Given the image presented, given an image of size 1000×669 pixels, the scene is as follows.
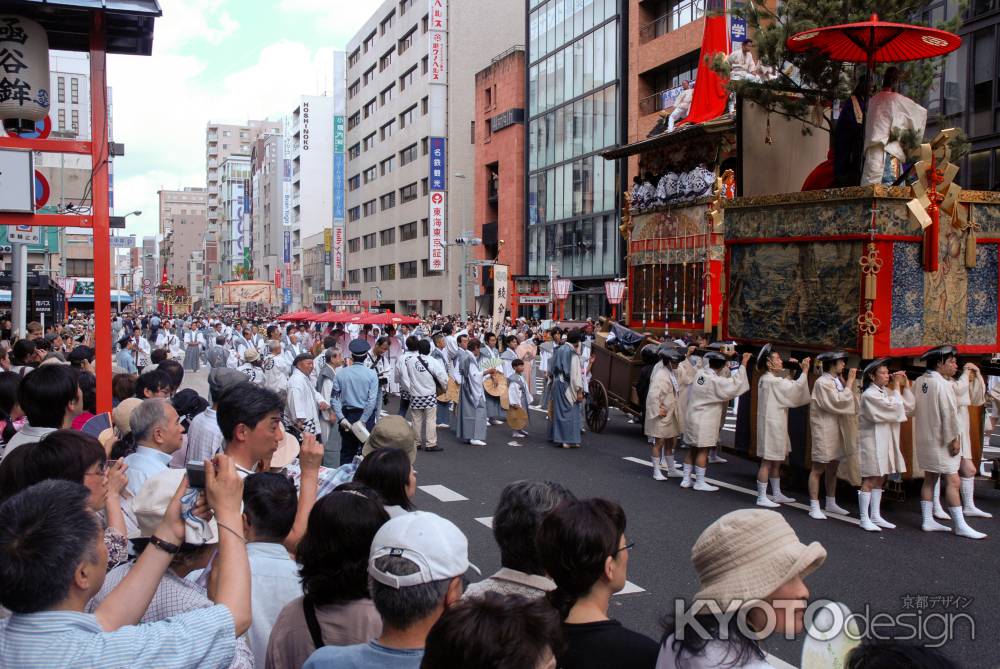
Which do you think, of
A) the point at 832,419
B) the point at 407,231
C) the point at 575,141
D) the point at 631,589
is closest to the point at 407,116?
the point at 407,231

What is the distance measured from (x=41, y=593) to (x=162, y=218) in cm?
16927

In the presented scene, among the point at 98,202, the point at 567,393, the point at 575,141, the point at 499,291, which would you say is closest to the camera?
the point at 98,202

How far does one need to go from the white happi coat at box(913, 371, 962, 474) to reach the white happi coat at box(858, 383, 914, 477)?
20cm

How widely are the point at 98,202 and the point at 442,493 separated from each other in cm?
481

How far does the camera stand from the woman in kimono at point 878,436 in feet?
25.6

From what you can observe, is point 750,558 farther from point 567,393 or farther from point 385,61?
point 385,61

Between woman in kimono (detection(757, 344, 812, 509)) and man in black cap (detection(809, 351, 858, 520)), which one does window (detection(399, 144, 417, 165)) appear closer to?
woman in kimono (detection(757, 344, 812, 509))

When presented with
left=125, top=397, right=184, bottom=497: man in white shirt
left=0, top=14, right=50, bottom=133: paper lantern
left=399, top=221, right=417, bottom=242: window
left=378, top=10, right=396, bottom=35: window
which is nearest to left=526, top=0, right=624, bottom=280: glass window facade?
left=399, top=221, right=417, bottom=242: window

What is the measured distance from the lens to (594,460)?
450 inches

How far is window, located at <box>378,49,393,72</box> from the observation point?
2447 inches

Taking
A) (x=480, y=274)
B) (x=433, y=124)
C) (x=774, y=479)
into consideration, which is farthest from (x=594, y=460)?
(x=433, y=124)

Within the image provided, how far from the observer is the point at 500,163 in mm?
46906

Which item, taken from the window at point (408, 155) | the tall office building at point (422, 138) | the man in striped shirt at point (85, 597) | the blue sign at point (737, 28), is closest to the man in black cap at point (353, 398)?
the man in striped shirt at point (85, 597)

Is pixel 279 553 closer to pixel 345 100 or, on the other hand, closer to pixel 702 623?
pixel 702 623
